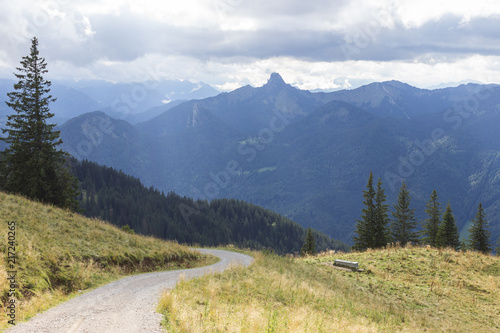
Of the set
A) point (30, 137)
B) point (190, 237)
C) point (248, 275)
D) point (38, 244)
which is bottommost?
point (190, 237)

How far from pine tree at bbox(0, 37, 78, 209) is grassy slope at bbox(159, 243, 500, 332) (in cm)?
2897

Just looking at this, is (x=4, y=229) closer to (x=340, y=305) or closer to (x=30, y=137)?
(x=340, y=305)

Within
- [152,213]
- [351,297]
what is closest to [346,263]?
[351,297]

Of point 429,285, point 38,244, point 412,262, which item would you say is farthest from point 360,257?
point 38,244

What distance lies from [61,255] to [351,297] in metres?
14.2

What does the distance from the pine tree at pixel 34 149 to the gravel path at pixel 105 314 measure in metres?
30.5

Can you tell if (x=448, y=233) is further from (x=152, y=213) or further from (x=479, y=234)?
(x=152, y=213)

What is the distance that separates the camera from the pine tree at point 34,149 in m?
38.7

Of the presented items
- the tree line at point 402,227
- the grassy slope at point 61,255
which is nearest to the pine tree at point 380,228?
the tree line at point 402,227

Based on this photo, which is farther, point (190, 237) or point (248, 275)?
point (190, 237)

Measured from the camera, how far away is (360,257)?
2777 centimetres

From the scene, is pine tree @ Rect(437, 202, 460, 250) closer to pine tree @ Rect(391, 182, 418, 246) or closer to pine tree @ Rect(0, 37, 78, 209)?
pine tree @ Rect(391, 182, 418, 246)

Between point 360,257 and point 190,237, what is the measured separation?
489 ft

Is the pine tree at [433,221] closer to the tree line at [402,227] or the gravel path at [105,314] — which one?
the tree line at [402,227]
